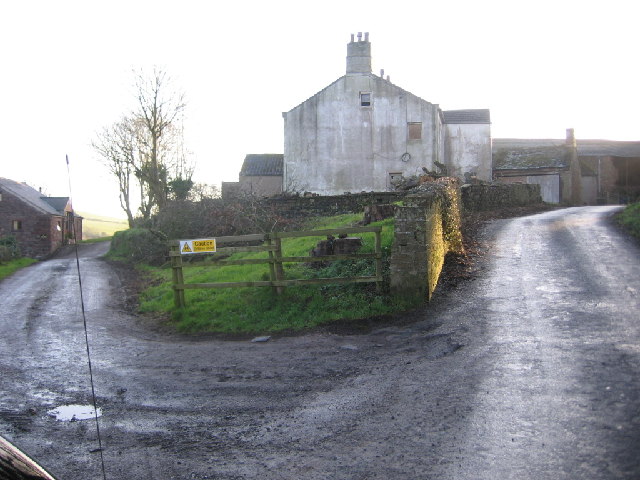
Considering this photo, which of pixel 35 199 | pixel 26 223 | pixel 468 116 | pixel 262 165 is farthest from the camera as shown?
pixel 35 199

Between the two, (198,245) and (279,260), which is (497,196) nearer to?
(279,260)

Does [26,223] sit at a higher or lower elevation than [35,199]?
lower

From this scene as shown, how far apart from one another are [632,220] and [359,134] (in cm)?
2032

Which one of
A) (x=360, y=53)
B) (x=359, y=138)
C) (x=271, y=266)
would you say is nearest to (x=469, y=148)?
(x=359, y=138)

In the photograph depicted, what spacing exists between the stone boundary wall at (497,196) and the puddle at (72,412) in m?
16.4

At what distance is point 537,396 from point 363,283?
228 inches

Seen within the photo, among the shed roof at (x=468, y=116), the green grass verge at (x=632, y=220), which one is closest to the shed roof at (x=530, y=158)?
the shed roof at (x=468, y=116)

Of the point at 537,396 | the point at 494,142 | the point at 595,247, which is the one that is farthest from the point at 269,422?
the point at 494,142

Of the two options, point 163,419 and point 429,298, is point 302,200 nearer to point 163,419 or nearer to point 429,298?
point 429,298

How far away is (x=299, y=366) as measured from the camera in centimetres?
828

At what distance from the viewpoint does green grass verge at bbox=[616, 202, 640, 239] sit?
52.5ft

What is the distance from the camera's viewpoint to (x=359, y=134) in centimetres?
3534

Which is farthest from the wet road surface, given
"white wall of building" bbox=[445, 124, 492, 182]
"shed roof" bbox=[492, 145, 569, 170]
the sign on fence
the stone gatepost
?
"shed roof" bbox=[492, 145, 569, 170]

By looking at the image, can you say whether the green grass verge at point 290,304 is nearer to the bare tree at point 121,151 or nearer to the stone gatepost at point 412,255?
the stone gatepost at point 412,255
